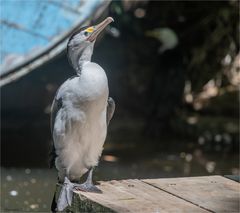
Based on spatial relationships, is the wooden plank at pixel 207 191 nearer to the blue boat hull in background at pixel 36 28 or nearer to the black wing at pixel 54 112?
the black wing at pixel 54 112

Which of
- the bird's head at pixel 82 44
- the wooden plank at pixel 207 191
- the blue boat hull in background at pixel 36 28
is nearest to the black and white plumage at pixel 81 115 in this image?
the bird's head at pixel 82 44

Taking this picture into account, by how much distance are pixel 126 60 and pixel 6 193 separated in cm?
360

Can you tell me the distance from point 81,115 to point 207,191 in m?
0.87

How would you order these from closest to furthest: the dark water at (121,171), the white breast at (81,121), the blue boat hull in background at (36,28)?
1. the white breast at (81,121)
2. the dark water at (121,171)
3. the blue boat hull in background at (36,28)

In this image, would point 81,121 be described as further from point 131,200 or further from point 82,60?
point 131,200

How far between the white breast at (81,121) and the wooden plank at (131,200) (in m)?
0.21

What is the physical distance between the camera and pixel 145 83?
8820 millimetres

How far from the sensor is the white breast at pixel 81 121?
3629 mm

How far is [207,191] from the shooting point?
13.0 ft

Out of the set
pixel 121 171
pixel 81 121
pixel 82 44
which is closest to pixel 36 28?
pixel 121 171

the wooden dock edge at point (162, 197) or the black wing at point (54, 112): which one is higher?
the black wing at point (54, 112)

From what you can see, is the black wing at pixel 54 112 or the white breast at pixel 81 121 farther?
the black wing at pixel 54 112

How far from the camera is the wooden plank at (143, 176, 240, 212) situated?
3.63 meters

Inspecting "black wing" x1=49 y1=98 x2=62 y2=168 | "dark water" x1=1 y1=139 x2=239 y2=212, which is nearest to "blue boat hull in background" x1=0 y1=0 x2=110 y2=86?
"dark water" x1=1 y1=139 x2=239 y2=212
